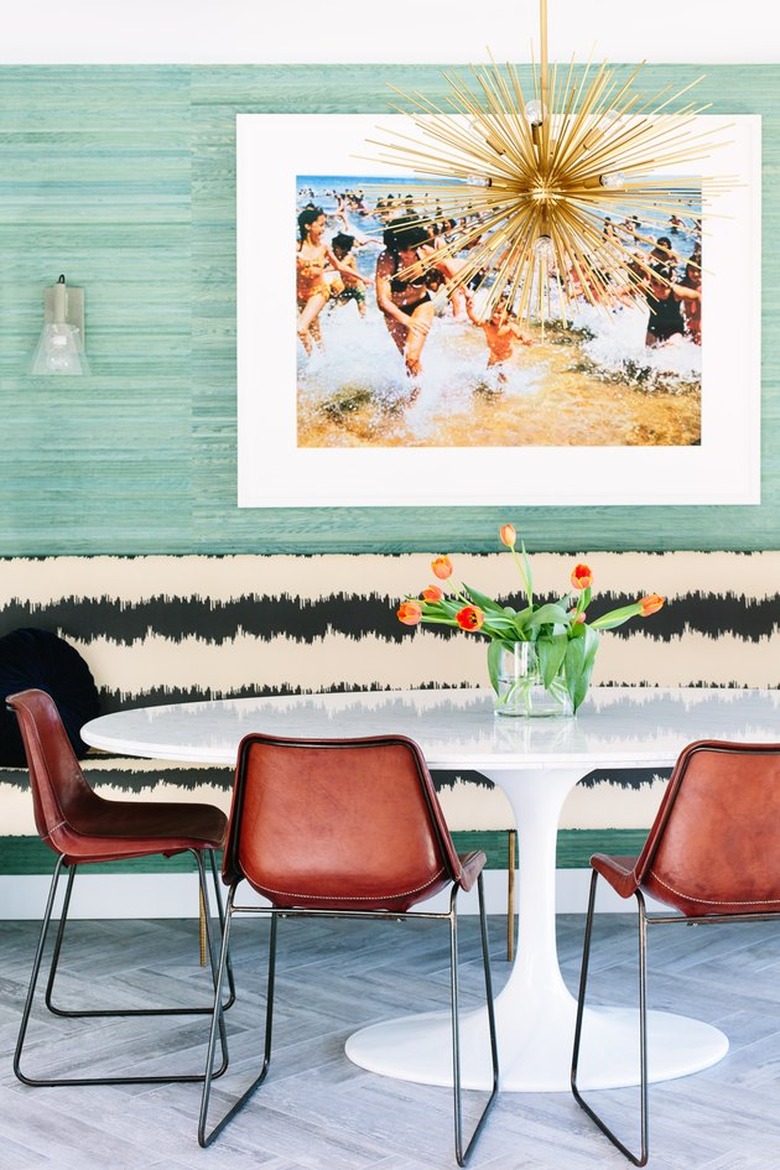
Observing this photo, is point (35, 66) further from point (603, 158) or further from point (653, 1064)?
point (653, 1064)

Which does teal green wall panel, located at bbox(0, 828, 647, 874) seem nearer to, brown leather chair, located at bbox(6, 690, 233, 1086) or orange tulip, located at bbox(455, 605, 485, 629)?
brown leather chair, located at bbox(6, 690, 233, 1086)

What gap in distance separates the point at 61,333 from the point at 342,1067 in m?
2.39

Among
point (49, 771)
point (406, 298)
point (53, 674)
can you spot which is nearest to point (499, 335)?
point (406, 298)

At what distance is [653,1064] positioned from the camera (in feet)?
9.28

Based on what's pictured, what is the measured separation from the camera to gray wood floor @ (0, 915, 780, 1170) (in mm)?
2467

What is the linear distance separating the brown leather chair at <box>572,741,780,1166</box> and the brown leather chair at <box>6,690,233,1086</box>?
0.92 metres

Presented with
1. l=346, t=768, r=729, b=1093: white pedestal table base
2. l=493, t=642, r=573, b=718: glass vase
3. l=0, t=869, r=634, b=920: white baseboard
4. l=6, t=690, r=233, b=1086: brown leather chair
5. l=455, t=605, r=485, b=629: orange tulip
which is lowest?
l=0, t=869, r=634, b=920: white baseboard

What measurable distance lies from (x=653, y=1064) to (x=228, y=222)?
2.77m

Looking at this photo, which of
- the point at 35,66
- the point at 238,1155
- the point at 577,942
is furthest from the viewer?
the point at 35,66

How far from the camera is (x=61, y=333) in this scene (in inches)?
169

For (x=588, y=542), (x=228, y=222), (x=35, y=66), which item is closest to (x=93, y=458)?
(x=228, y=222)

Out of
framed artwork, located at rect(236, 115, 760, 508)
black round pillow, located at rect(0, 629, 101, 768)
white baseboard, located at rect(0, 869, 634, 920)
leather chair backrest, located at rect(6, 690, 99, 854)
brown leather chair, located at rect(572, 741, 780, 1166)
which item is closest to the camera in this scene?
brown leather chair, located at rect(572, 741, 780, 1166)

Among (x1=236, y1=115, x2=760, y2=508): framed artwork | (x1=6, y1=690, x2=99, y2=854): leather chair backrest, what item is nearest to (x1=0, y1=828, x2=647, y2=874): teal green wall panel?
(x1=236, y1=115, x2=760, y2=508): framed artwork

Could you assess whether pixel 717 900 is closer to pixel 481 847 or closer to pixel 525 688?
pixel 525 688
